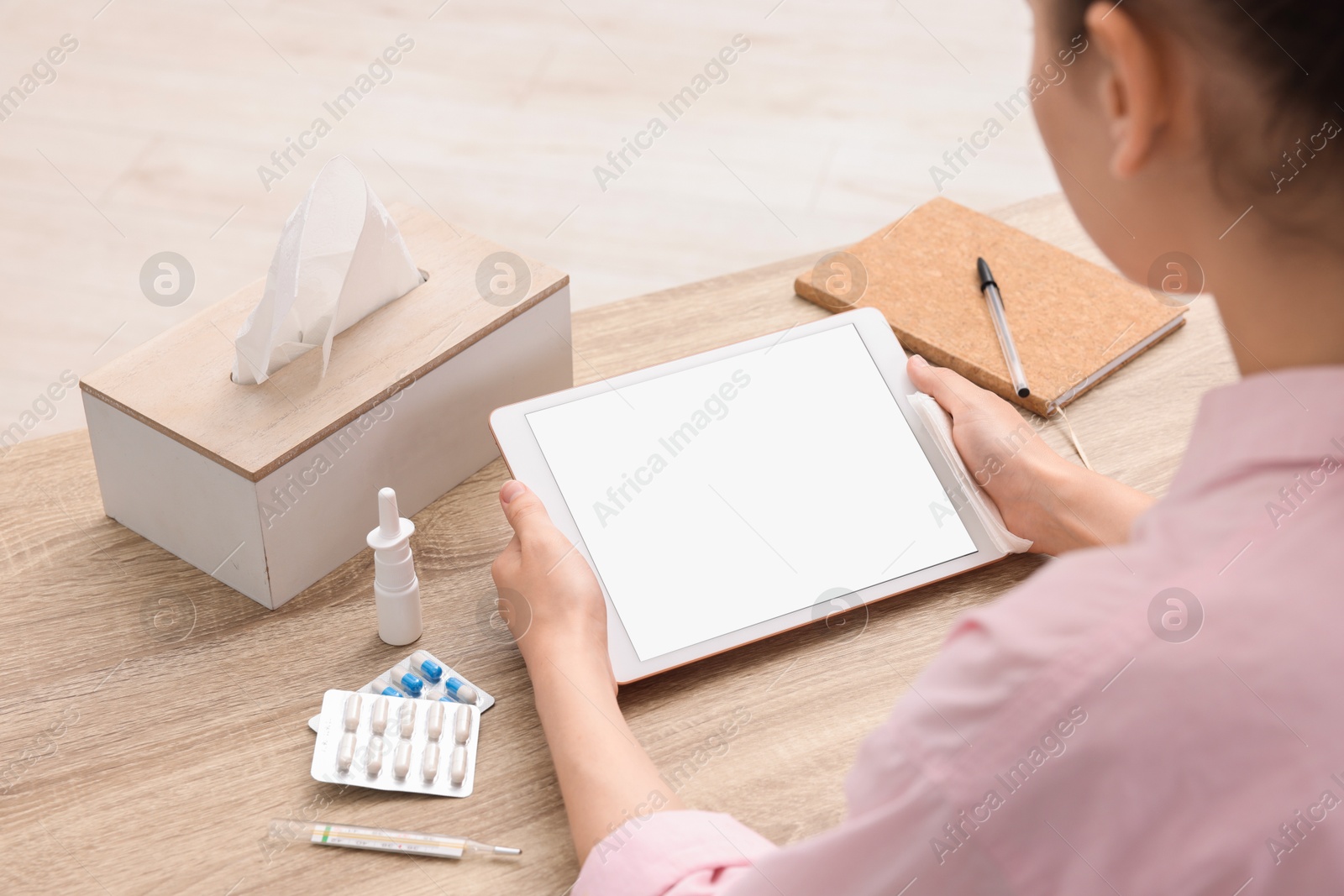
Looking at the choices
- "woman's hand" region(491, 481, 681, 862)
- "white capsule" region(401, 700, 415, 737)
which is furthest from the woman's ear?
"white capsule" region(401, 700, 415, 737)

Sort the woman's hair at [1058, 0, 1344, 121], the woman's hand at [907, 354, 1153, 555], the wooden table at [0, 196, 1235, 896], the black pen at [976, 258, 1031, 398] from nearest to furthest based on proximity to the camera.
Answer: the woman's hair at [1058, 0, 1344, 121] → the wooden table at [0, 196, 1235, 896] → the woman's hand at [907, 354, 1153, 555] → the black pen at [976, 258, 1031, 398]

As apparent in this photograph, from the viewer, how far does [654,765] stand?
0.86 meters

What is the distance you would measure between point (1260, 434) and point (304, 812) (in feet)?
2.11

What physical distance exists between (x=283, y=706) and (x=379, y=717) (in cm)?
8

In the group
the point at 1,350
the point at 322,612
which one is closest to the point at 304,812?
the point at 322,612

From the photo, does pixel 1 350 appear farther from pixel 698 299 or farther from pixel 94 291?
pixel 698 299

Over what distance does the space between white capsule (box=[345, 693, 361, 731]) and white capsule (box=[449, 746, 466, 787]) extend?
0.07 metres

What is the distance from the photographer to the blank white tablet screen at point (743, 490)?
96cm

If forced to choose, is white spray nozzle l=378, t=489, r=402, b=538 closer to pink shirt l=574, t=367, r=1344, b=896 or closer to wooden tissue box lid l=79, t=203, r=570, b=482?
wooden tissue box lid l=79, t=203, r=570, b=482

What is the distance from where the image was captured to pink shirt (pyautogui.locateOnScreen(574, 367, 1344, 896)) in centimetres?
45

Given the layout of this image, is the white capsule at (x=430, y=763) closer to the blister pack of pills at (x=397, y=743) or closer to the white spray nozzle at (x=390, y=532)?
the blister pack of pills at (x=397, y=743)

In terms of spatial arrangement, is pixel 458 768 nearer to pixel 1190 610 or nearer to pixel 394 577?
pixel 394 577

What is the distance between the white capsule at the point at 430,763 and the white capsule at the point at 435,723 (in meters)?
0.01

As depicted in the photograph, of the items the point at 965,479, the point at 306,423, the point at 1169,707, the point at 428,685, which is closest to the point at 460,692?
the point at 428,685
